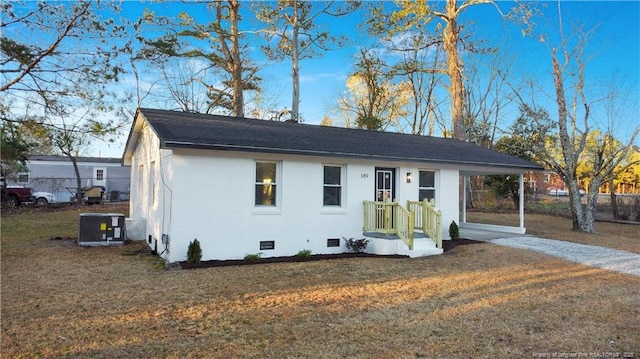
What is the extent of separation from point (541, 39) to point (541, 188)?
24470 mm

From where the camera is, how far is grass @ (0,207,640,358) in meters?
4.23

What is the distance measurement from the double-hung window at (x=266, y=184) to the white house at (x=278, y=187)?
0.08 feet

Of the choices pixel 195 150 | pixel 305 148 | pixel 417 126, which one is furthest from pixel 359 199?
pixel 417 126

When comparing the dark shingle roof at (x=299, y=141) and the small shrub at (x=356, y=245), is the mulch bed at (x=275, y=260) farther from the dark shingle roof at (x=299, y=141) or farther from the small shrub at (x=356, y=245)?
the dark shingle roof at (x=299, y=141)

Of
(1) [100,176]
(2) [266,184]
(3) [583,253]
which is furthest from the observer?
(1) [100,176]

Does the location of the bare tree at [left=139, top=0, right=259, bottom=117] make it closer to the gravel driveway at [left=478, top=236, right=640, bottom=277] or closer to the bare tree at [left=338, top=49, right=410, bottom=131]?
the bare tree at [left=338, top=49, right=410, bottom=131]

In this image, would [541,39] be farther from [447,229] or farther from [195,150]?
[195,150]

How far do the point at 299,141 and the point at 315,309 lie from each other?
5486mm

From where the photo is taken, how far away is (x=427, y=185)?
12289 millimetres

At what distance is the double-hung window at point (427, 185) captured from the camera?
1213cm

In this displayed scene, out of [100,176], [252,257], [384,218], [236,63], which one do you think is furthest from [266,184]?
[100,176]

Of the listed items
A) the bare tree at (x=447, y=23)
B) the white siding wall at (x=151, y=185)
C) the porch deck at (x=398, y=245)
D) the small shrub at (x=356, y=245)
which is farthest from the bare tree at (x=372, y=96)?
the small shrub at (x=356, y=245)

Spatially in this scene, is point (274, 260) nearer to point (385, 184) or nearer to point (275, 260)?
point (275, 260)

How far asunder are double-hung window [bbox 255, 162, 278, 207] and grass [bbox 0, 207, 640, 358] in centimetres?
168
